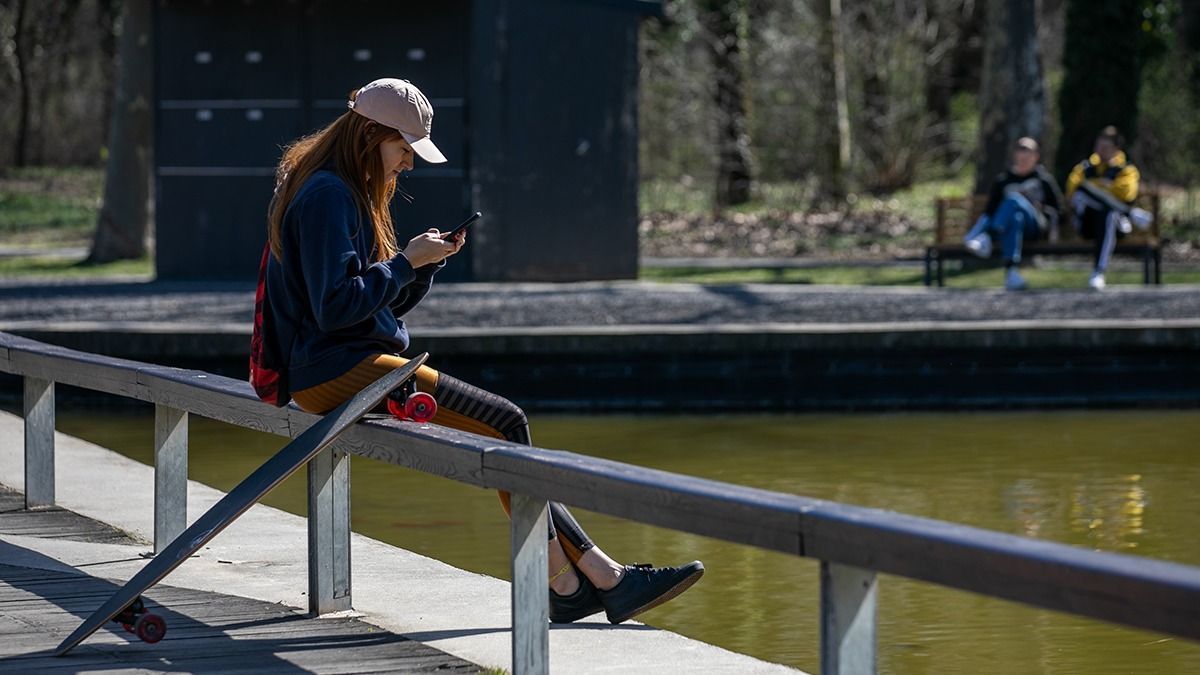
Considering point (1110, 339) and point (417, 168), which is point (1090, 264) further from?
point (1110, 339)

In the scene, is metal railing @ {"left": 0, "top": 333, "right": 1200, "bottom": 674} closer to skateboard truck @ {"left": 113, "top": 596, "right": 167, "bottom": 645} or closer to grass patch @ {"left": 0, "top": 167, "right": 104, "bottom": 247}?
skateboard truck @ {"left": 113, "top": 596, "right": 167, "bottom": 645}

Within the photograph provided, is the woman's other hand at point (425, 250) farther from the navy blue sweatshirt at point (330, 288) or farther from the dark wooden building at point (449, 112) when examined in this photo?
the dark wooden building at point (449, 112)

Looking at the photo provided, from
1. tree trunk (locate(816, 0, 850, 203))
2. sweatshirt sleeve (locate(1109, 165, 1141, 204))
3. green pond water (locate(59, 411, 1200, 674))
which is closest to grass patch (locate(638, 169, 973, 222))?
tree trunk (locate(816, 0, 850, 203))

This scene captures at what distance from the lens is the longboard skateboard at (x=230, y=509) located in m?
5.11

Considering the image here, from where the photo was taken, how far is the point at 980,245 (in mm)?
17797

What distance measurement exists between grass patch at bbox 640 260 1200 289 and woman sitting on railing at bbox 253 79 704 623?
13.4 metres

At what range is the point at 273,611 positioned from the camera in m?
5.73

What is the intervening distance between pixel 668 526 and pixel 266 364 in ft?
5.56

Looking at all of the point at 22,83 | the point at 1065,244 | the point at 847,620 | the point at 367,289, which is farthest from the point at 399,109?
the point at 22,83

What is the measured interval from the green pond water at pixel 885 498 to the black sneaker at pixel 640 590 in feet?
2.49

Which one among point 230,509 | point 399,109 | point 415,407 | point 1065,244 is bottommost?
point 230,509

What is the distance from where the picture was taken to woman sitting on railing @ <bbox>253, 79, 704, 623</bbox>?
5203 mm

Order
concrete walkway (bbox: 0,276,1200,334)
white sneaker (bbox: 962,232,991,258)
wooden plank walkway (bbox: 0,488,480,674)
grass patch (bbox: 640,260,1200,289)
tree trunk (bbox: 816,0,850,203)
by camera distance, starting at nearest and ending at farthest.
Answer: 1. wooden plank walkway (bbox: 0,488,480,674)
2. concrete walkway (bbox: 0,276,1200,334)
3. white sneaker (bbox: 962,232,991,258)
4. grass patch (bbox: 640,260,1200,289)
5. tree trunk (bbox: 816,0,850,203)

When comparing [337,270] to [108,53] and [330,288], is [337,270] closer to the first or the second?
[330,288]
